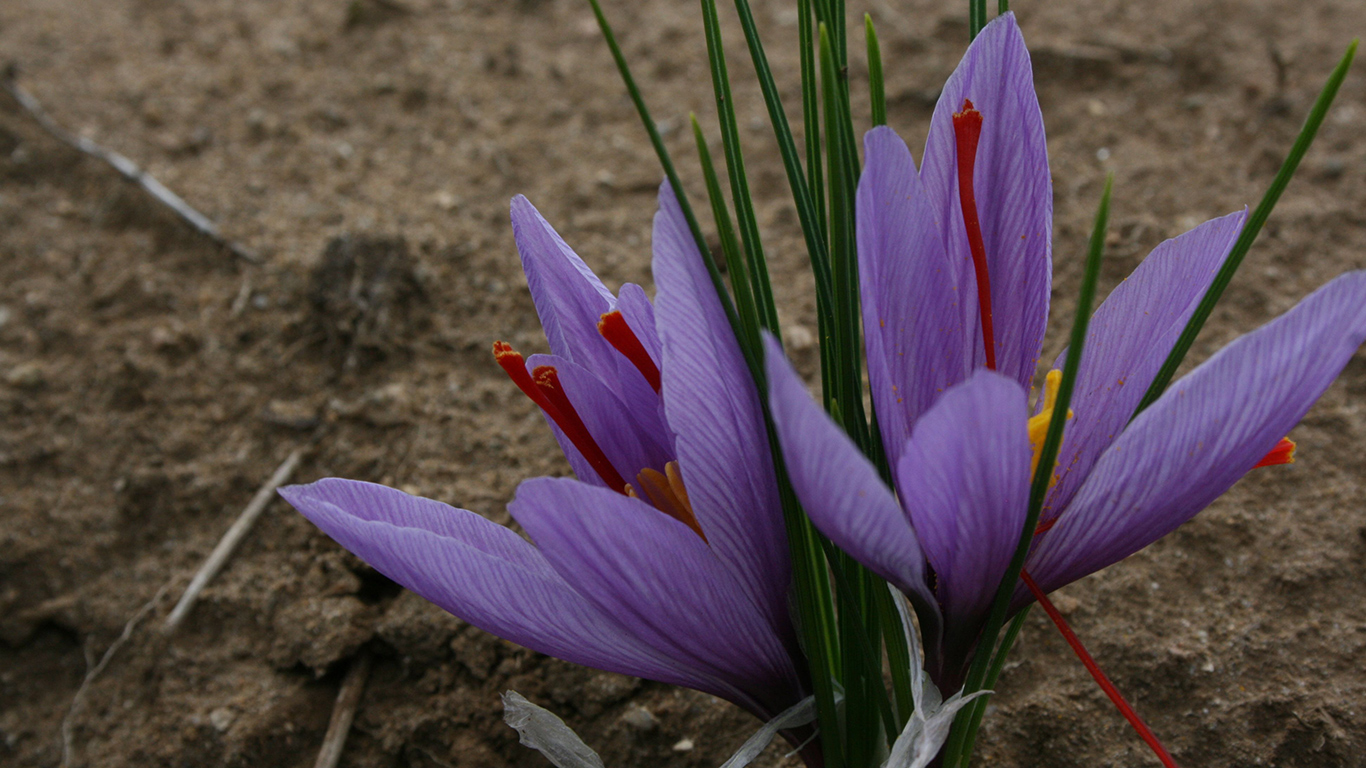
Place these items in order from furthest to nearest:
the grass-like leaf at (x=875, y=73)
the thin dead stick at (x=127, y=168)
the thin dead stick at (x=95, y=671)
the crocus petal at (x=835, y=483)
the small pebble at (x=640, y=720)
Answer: the thin dead stick at (x=127, y=168)
the thin dead stick at (x=95, y=671)
the small pebble at (x=640, y=720)
the grass-like leaf at (x=875, y=73)
the crocus petal at (x=835, y=483)

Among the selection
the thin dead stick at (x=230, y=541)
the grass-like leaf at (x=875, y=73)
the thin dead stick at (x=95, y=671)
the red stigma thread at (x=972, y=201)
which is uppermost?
the grass-like leaf at (x=875, y=73)

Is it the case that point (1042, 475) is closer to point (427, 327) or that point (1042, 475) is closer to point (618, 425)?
point (618, 425)

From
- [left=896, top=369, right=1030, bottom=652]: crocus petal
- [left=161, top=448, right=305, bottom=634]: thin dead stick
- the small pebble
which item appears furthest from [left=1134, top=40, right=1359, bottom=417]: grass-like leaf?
[left=161, top=448, right=305, bottom=634]: thin dead stick

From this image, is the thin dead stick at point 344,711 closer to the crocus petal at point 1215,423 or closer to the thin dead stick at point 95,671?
the thin dead stick at point 95,671

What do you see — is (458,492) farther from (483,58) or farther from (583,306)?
(483,58)

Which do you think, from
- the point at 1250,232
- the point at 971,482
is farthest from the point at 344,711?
the point at 1250,232

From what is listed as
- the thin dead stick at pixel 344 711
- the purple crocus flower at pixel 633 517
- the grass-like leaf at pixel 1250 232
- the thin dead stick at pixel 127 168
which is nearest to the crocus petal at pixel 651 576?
the purple crocus flower at pixel 633 517
